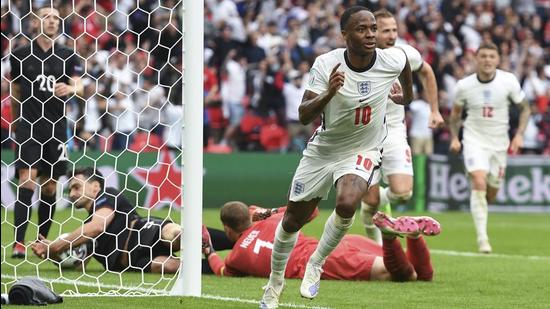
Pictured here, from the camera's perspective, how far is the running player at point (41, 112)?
1041 centimetres

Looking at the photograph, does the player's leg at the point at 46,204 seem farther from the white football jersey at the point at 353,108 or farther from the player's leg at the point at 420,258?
the white football jersey at the point at 353,108

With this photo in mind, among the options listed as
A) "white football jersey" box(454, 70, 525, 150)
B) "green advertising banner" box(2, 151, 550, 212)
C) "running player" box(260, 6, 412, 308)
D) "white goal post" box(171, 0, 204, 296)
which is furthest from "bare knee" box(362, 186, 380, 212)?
"green advertising banner" box(2, 151, 550, 212)

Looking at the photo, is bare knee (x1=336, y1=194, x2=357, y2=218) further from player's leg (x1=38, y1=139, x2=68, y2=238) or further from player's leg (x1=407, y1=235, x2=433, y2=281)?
player's leg (x1=38, y1=139, x2=68, y2=238)

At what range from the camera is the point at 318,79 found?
6.84 metres

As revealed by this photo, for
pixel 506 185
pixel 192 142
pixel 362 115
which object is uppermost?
pixel 362 115

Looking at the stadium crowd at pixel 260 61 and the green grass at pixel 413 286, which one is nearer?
the green grass at pixel 413 286

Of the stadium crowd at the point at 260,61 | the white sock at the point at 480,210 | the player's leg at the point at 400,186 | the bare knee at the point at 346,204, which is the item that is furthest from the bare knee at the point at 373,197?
the stadium crowd at the point at 260,61

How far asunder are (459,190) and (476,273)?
36.5 ft

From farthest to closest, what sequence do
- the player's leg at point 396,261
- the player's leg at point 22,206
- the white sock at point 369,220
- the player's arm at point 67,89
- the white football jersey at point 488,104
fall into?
1. the white football jersey at point 488,104
2. the white sock at point 369,220
3. the player's leg at point 22,206
4. the player's arm at point 67,89
5. the player's leg at point 396,261

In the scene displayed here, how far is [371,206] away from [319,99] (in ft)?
14.3

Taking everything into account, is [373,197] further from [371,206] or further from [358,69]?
[358,69]

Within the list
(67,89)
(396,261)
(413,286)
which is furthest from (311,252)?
(67,89)

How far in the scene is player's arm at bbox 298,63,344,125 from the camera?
6.39 m

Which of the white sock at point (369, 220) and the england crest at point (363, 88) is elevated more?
the england crest at point (363, 88)
